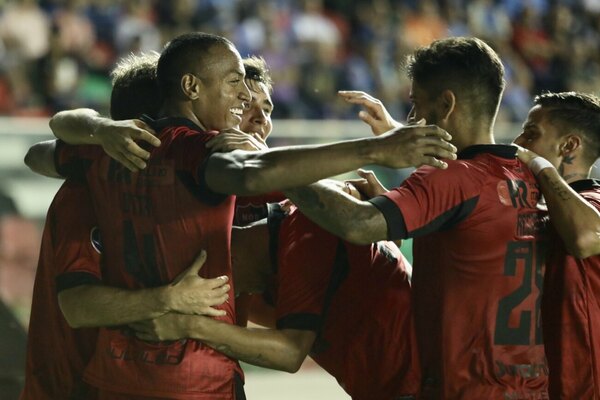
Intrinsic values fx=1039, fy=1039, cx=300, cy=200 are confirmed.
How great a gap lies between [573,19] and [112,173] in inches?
462

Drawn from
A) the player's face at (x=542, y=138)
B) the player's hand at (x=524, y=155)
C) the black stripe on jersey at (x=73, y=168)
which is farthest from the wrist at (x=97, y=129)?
the player's face at (x=542, y=138)

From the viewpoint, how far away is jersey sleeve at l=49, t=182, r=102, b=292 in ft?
12.4

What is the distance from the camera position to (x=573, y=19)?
46.9 ft

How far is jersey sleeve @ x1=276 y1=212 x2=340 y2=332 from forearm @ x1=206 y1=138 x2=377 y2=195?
1.65 ft

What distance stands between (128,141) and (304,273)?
77 cm

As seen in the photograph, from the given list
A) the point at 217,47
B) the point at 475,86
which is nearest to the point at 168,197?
the point at 217,47

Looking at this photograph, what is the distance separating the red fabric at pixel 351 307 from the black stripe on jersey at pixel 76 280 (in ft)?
2.21

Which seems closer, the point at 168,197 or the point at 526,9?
the point at 168,197

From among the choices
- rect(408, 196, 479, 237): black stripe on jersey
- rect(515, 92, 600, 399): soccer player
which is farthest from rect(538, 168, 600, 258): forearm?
rect(408, 196, 479, 237): black stripe on jersey

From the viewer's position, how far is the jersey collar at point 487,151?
3.62 meters

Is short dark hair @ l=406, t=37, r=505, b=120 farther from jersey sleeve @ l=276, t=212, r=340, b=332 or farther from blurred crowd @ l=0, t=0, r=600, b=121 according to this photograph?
blurred crowd @ l=0, t=0, r=600, b=121

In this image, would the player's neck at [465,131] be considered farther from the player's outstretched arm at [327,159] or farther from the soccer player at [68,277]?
the soccer player at [68,277]

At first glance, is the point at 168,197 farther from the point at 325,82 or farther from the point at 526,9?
the point at 526,9

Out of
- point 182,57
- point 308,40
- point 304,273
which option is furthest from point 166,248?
point 308,40
